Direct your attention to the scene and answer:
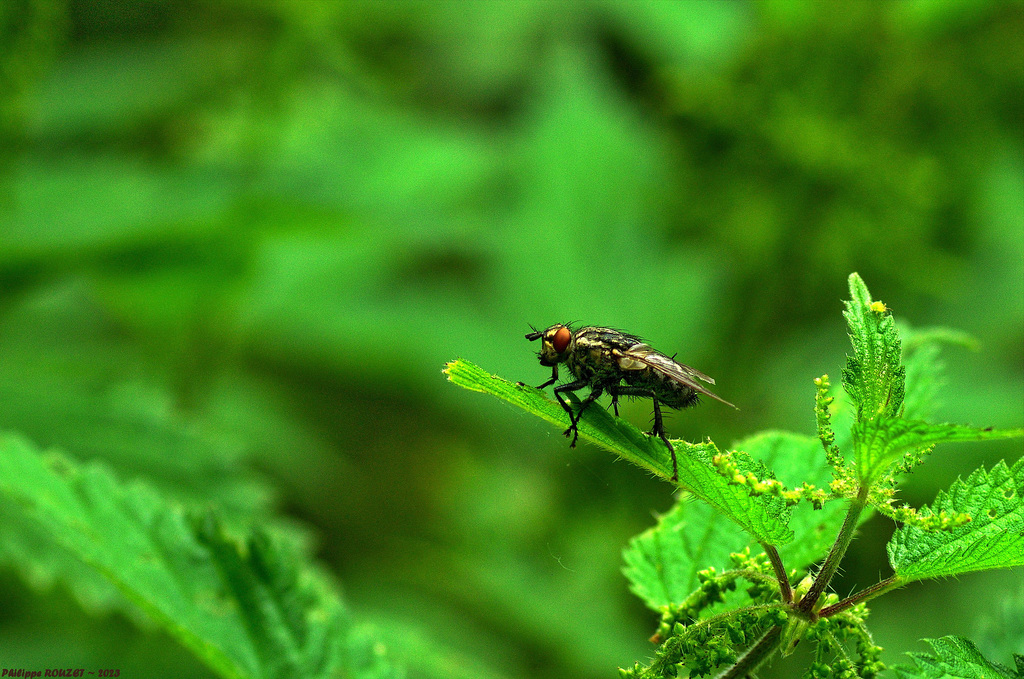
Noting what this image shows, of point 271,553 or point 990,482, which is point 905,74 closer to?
point 990,482

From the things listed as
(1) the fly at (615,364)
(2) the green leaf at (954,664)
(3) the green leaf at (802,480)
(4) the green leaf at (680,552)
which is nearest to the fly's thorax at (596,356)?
(1) the fly at (615,364)

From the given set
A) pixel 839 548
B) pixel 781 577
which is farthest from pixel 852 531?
pixel 781 577

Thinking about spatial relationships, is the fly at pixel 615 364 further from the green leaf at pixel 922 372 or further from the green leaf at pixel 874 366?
the green leaf at pixel 874 366

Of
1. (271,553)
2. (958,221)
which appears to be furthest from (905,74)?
(271,553)

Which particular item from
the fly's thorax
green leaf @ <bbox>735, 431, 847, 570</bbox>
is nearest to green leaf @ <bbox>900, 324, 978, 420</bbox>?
green leaf @ <bbox>735, 431, 847, 570</bbox>

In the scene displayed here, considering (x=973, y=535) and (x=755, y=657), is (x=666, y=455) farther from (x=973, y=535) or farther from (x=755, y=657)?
(x=973, y=535)

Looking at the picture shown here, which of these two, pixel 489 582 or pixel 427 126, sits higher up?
pixel 427 126
